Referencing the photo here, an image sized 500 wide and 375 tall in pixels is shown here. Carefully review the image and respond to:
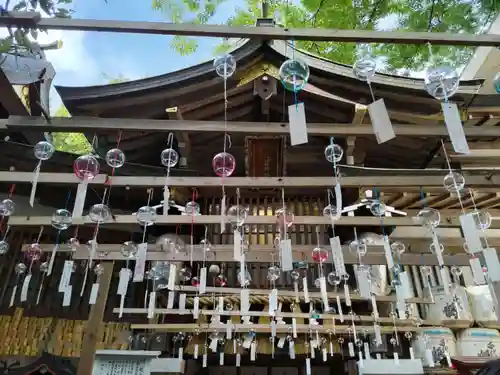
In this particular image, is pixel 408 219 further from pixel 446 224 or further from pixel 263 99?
pixel 263 99

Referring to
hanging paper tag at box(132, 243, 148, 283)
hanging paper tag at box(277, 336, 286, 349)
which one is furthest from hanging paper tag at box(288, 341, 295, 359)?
hanging paper tag at box(132, 243, 148, 283)

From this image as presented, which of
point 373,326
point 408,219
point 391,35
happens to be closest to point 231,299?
point 373,326

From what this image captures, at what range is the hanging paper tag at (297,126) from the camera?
306 centimetres

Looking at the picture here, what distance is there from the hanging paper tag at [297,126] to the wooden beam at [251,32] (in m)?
0.59

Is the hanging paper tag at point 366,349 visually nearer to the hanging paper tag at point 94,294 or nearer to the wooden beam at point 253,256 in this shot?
the wooden beam at point 253,256

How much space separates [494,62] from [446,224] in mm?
5216

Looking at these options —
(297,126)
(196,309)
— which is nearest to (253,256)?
(196,309)

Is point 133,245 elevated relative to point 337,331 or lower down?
elevated

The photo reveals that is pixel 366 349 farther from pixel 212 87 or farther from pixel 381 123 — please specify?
pixel 212 87

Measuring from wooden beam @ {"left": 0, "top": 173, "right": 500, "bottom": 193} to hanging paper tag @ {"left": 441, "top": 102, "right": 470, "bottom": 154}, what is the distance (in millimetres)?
1579

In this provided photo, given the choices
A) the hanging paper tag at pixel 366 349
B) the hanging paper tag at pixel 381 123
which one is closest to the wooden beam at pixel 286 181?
the hanging paper tag at pixel 381 123

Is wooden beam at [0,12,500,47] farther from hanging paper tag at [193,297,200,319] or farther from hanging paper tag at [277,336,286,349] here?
hanging paper tag at [277,336,286,349]

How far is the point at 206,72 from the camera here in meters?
6.47

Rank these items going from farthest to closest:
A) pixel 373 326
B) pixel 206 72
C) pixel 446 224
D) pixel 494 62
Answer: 1. pixel 494 62
2. pixel 373 326
3. pixel 206 72
4. pixel 446 224
